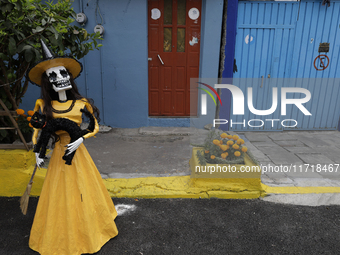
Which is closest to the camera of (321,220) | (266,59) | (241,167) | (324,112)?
(321,220)

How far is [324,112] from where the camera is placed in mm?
6301

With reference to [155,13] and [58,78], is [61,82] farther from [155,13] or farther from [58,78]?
[155,13]

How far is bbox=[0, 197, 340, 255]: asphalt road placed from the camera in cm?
256

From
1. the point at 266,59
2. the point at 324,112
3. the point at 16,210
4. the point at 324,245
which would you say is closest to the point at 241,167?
the point at 324,245

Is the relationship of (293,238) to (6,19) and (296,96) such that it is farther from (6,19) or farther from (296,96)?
(296,96)

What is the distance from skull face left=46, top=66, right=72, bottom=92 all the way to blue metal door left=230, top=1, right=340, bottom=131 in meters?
4.41

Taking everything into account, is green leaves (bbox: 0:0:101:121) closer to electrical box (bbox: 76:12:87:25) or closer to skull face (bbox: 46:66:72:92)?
skull face (bbox: 46:66:72:92)

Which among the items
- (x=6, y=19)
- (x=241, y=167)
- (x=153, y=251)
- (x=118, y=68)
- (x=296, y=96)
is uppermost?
(x=6, y=19)

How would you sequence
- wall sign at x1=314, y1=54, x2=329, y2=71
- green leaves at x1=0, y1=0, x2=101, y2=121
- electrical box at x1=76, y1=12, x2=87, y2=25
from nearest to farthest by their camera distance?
green leaves at x1=0, y1=0, x2=101, y2=121 < electrical box at x1=76, y1=12, x2=87, y2=25 < wall sign at x1=314, y1=54, x2=329, y2=71

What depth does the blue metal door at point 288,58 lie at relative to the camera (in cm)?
561

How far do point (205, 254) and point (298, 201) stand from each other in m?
1.64

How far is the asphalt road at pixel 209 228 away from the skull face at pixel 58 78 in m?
1.61

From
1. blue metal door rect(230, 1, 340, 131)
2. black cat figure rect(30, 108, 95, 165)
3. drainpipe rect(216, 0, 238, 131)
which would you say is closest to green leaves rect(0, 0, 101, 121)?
black cat figure rect(30, 108, 95, 165)

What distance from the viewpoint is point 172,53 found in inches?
235
